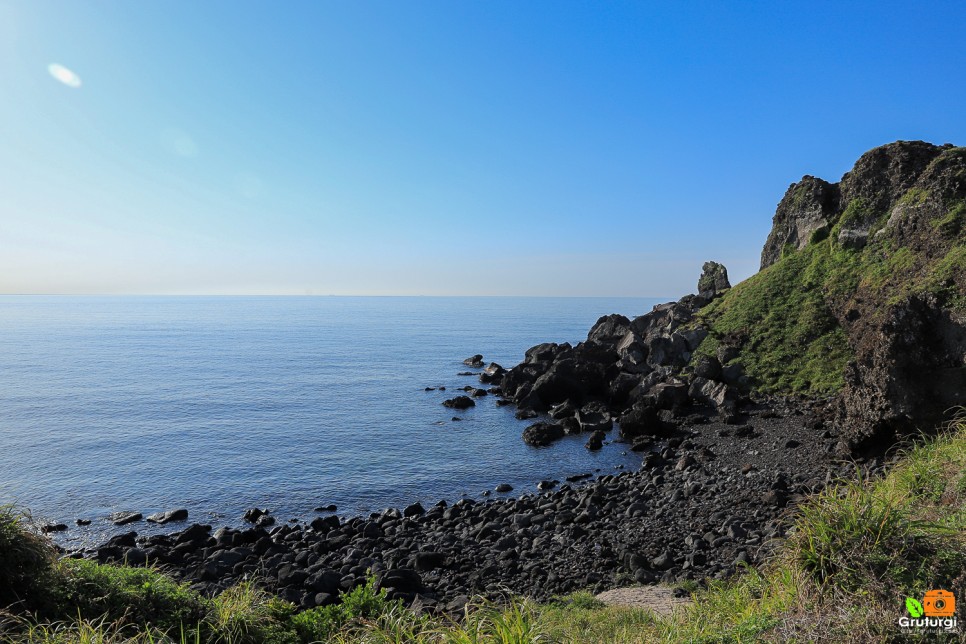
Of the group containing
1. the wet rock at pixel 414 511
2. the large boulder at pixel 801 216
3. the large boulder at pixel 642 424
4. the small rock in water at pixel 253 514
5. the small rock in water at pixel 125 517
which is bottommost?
the small rock in water at pixel 125 517

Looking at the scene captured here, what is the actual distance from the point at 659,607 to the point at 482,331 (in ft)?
398

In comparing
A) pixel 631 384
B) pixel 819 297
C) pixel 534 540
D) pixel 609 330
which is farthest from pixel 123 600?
pixel 609 330

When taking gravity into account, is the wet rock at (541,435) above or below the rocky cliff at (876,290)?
below

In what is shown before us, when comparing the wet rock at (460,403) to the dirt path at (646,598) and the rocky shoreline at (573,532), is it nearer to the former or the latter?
the rocky shoreline at (573,532)

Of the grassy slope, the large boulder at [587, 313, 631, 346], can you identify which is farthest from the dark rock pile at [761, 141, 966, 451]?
the large boulder at [587, 313, 631, 346]

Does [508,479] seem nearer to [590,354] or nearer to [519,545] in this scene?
[519,545]

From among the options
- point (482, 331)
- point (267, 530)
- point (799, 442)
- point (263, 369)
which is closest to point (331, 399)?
point (263, 369)

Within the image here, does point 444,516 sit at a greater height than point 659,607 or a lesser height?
lesser

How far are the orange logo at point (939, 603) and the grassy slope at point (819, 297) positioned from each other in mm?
37062

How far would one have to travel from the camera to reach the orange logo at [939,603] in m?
6.65

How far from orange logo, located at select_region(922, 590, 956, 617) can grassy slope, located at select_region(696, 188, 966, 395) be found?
3706 centimetres

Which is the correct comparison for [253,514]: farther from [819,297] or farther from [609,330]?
[819,297]

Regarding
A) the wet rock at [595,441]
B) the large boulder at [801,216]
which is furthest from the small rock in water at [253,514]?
the large boulder at [801,216]

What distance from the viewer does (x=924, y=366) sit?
82.2 feet
